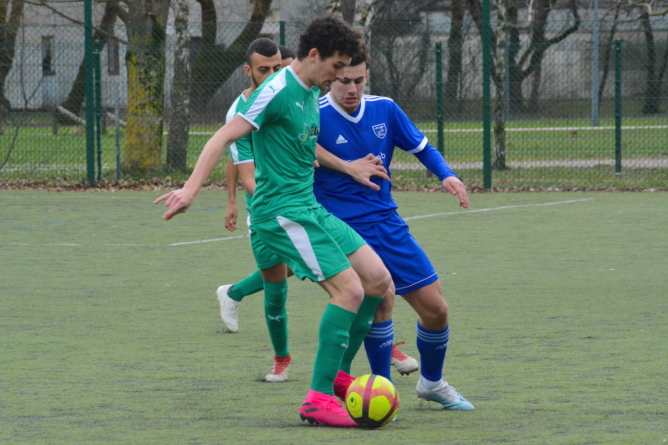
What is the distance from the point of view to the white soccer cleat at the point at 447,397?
180 inches

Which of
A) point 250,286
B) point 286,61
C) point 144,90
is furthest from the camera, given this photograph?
point 144,90

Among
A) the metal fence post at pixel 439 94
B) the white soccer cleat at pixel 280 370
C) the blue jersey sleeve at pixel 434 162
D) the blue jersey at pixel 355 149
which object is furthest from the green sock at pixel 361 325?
the metal fence post at pixel 439 94

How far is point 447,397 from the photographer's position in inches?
181

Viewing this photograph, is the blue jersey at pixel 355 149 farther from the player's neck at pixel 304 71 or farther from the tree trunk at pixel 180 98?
the tree trunk at pixel 180 98

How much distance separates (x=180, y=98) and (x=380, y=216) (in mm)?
12760

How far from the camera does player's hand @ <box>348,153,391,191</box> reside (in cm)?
463

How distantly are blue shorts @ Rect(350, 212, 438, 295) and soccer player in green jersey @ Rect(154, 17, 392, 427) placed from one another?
22cm

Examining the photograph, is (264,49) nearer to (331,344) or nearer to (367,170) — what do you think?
(367,170)

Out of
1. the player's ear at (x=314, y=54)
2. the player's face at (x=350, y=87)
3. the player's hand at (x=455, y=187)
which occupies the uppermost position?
the player's ear at (x=314, y=54)

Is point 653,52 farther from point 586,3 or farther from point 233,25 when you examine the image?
point 586,3

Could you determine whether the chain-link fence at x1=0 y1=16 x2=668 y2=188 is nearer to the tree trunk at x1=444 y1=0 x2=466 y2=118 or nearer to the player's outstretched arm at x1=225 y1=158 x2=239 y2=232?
the tree trunk at x1=444 y1=0 x2=466 y2=118

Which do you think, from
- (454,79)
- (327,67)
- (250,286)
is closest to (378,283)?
(327,67)

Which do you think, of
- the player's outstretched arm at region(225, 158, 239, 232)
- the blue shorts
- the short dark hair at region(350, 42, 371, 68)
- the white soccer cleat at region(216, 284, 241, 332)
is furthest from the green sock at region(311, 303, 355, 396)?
the white soccer cleat at region(216, 284, 241, 332)

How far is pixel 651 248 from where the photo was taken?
973 centimetres
